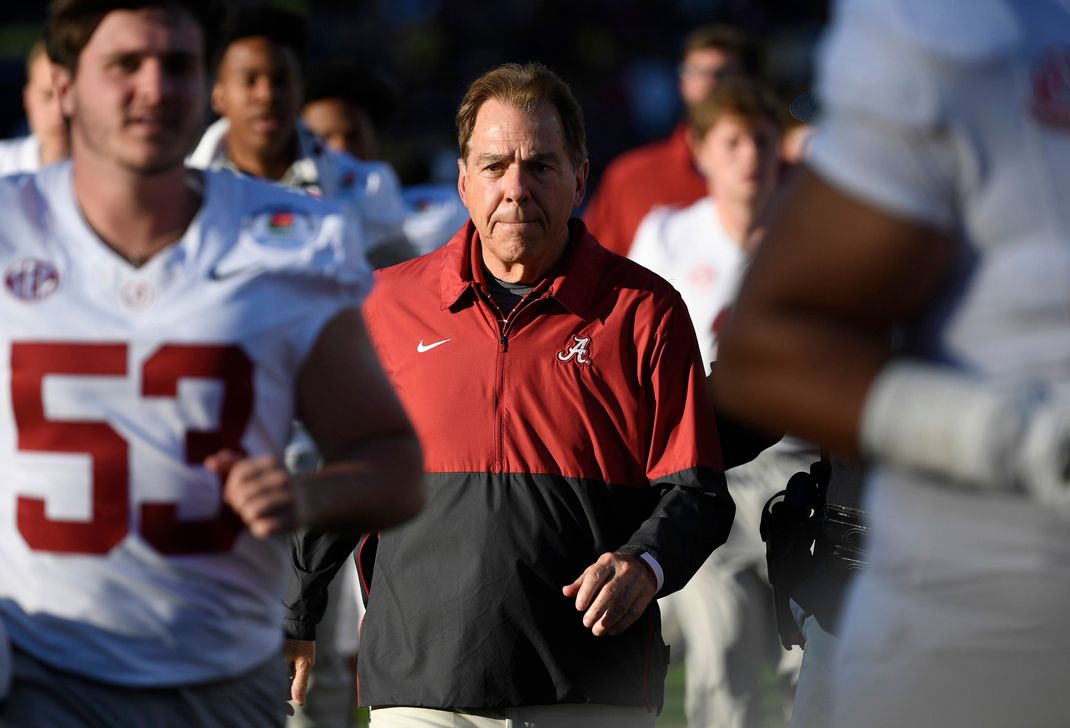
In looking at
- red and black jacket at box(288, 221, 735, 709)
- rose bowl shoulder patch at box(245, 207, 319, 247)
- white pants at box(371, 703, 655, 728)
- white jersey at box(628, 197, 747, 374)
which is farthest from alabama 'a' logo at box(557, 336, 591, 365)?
white jersey at box(628, 197, 747, 374)

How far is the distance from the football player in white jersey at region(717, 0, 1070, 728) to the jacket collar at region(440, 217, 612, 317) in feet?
6.17

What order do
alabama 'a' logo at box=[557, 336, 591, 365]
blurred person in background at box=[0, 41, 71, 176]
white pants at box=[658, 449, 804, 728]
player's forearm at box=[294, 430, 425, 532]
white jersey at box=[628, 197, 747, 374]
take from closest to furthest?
player's forearm at box=[294, 430, 425, 532] < alabama 'a' logo at box=[557, 336, 591, 365] < white pants at box=[658, 449, 804, 728] < blurred person in background at box=[0, 41, 71, 176] < white jersey at box=[628, 197, 747, 374]

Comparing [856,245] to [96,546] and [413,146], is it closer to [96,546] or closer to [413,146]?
[96,546]

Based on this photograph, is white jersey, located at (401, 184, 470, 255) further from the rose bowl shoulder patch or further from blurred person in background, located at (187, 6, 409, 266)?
the rose bowl shoulder patch

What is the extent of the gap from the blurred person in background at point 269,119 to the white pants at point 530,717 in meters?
3.18

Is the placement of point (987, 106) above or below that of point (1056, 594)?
above

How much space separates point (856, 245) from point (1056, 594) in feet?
1.59

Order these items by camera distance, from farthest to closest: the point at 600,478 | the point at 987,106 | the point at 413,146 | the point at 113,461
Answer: the point at 413,146
the point at 600,478
the point at 113,461
the point at 987,106

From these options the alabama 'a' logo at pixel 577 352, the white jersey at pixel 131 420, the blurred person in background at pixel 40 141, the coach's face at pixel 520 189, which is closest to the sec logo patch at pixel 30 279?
the white jersey at pixel 131 420

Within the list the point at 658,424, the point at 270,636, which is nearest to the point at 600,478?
the point at 658,424

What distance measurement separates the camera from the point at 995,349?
2.22 m

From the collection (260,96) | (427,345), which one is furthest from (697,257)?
(427,345)

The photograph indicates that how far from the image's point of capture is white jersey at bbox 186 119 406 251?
23.1ft

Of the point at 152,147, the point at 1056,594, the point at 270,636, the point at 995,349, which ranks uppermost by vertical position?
the point at 152,147
